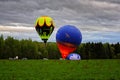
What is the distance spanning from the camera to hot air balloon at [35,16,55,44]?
67125mm

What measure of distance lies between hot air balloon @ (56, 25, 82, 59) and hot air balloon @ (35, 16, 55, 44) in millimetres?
4212

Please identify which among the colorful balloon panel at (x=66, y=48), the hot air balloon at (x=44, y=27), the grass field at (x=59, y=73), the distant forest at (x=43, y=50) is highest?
the hot air balloon at (x=44, y=27)

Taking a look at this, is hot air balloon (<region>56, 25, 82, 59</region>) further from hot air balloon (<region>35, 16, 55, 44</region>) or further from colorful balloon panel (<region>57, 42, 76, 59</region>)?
hot air balloon (<region>35, 16, 55, 44</region>)

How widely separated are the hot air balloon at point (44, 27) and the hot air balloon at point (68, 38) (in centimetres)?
421

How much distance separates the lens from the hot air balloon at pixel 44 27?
67125 mm

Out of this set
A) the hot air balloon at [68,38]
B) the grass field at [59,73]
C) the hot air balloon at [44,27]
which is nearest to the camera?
the grass field at [59,73]

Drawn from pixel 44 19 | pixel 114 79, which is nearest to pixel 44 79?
pixel 114 79

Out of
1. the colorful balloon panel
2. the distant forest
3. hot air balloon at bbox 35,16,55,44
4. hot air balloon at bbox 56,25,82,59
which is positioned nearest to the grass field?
hot air balloon at bbox 56,25,82,59

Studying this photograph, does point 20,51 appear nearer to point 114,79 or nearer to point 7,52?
point 7,52

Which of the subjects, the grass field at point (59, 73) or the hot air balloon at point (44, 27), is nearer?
the grass field at point (59, 73)

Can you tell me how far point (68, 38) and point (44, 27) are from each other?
742cm

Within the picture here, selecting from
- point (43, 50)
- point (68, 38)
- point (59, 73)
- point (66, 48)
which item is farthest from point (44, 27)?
point (43, 50)

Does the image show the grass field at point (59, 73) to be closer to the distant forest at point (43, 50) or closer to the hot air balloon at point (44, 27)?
the hot air balloon at point (44, 27)

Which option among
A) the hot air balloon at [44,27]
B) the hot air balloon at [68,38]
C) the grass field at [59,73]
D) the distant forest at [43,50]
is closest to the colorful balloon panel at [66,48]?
the hot air balloon at [68,38]
